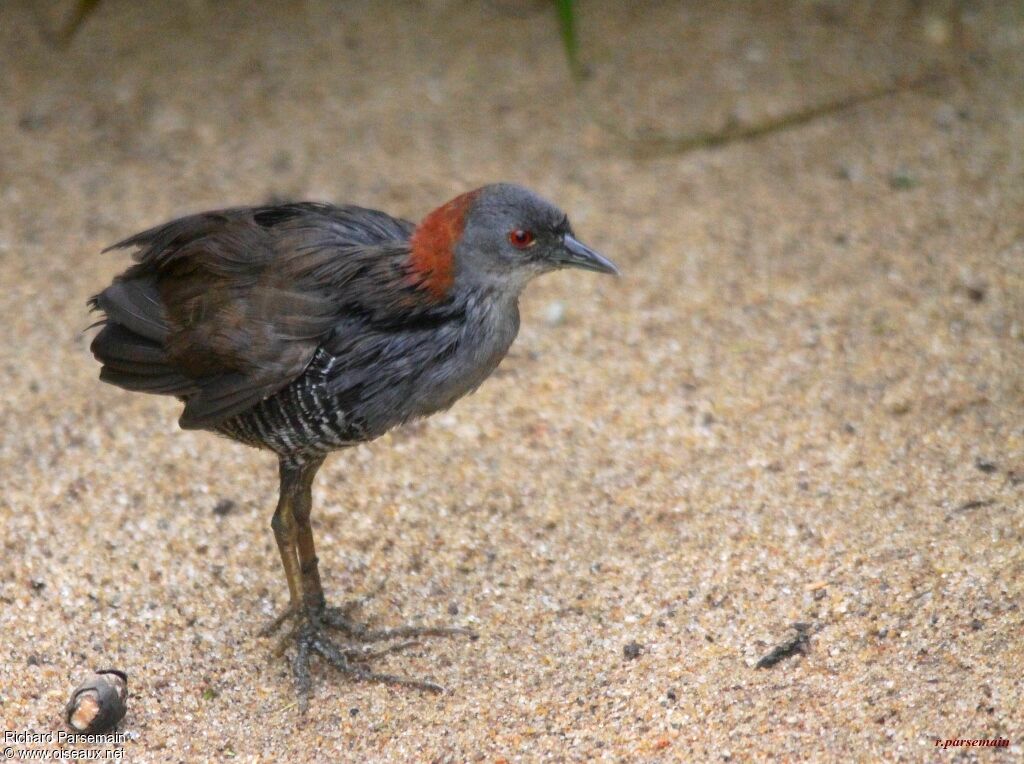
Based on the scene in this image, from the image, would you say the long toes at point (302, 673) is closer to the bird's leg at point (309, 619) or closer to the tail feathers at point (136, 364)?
Result: the bird's leg at point (309, 619)

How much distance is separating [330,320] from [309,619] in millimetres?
1189

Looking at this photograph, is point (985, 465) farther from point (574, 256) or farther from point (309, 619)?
point (309, 619)

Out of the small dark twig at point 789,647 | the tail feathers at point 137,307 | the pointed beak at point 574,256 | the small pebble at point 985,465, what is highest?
the pointed beak at point 574,256

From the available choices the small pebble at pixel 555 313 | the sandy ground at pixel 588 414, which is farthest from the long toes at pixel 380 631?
the small pebble at pixel 555 313

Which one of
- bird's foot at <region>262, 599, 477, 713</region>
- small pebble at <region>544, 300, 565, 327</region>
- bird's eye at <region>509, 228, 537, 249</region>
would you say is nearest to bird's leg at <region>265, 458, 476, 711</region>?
bird's foot at <region>262, 599, 477, 713</region>

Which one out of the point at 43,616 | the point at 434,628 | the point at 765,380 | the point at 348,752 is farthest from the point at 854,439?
the point at 43,616

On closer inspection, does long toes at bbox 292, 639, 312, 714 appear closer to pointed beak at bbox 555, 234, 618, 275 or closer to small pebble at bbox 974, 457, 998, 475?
pointed beak at bbox 555, 234, 618, 275

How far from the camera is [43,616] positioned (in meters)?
4.68

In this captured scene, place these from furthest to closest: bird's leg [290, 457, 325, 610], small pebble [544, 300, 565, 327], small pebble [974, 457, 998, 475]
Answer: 1. small pebble [544, 300, 565, 327]
2. small pebble [974, 457, 998, 475]
3. bird's leg [290, 457, 325, 610]

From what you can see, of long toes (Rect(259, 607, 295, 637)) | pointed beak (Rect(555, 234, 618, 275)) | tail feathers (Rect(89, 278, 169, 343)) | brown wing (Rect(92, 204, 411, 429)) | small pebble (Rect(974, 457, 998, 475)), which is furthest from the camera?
small pebble (Rect(974, 457, 998, 475))

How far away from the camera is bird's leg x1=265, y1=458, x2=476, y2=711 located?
15.0 feet

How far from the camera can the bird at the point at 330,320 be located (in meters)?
4.18

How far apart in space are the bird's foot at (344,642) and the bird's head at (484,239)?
4.37 feet

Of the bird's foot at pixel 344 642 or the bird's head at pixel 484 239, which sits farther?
the bird's foot at pixel 344 642
